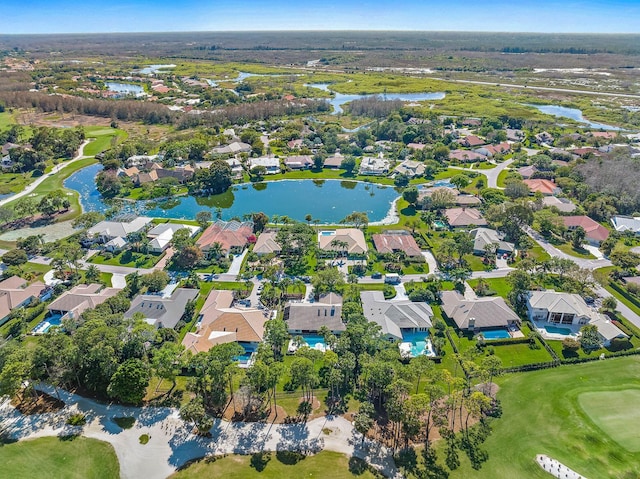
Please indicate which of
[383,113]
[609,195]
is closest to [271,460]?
[609,195]

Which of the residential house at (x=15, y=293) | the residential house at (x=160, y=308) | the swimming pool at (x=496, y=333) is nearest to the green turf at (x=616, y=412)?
the swimming pool at (x=496, y=333)

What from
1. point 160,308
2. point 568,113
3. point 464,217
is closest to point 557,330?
point 464,217

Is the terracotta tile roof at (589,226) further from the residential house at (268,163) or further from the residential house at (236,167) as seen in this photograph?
the residential house at (236,167)

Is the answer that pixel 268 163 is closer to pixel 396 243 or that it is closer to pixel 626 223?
pixel 396 243

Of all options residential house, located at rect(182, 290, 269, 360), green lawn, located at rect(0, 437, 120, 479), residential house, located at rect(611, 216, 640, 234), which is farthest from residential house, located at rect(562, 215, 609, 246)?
green lawn, located at rect(0, 437, 120, 479)

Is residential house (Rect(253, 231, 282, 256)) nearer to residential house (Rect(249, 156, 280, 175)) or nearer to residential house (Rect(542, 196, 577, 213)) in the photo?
residential house (Rect(249, 156, 280, 175))

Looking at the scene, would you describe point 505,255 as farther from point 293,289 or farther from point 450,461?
point 450,461
